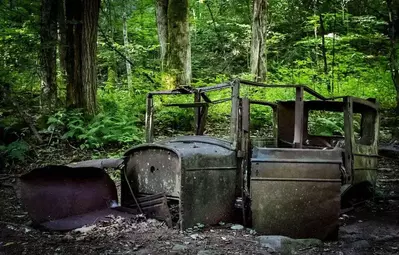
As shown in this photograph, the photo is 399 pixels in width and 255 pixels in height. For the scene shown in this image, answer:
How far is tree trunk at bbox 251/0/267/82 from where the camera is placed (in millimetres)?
13359

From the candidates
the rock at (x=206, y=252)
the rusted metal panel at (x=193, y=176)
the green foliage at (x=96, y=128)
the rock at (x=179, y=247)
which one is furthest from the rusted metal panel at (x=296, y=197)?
the green foliage at (x=96, y=128)

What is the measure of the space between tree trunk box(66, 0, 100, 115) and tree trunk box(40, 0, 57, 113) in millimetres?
398

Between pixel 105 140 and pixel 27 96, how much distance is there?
2.98 metres

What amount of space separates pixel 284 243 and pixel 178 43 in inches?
340

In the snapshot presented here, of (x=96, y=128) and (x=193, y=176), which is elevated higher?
(x=96, y=128)

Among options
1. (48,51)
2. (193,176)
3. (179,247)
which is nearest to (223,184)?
(193,176)

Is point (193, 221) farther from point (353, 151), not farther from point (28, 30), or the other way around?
point (28, 30)

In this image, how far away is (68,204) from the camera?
205 inches

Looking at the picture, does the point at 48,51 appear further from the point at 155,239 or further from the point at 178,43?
the point at 155,239

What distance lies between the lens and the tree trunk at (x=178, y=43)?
12078 mm

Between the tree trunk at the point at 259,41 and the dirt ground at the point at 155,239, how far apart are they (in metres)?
8.55

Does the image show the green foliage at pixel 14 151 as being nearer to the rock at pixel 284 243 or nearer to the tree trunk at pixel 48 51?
the tree trunk at pixel 48 51

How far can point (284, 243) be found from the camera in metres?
4.43

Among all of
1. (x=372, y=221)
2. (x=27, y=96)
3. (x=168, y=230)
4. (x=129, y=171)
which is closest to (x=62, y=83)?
(x=27, y=96)
